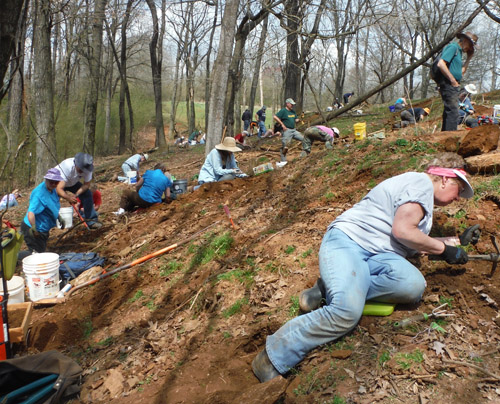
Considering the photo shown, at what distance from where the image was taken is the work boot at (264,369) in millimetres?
2814

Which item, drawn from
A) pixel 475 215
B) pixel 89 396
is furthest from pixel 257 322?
pixel 475 215

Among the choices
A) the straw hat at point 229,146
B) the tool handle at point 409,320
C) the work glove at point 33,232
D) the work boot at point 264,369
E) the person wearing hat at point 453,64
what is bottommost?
the work boot at point 264,369

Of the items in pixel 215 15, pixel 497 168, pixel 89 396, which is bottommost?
pixel 89 396

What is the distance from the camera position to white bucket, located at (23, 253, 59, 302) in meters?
4.84

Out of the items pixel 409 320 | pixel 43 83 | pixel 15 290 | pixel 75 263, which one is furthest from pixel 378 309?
pixel 43 83

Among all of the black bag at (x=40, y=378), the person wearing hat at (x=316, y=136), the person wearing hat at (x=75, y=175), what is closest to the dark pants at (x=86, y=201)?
the person wearing hat at (x=75, y=175)

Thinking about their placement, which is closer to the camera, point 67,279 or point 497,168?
point 497,168

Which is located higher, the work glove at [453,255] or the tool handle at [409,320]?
the work glove at [453,255]

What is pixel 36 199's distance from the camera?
5824mm

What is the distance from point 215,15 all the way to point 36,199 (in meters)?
21.5

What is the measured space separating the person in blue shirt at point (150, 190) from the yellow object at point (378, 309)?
5678mm

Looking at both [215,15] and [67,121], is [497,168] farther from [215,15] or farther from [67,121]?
[215,15]

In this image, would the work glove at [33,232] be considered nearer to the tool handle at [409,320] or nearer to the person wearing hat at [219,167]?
the person wearing hat at [219,167]

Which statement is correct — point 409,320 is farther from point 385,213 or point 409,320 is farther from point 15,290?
point 15,290
